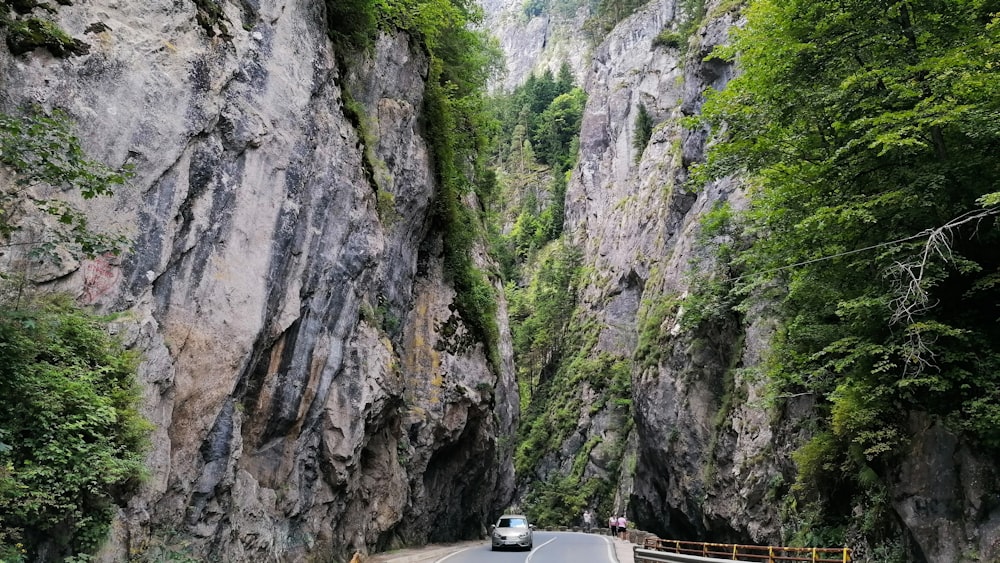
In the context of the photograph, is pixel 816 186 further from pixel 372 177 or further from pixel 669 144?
pixel 669 144

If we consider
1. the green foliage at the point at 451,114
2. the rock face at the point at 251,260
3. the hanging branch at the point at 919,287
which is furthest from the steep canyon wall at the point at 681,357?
the rock face at the point at 251,260

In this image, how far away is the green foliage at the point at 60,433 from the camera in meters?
6.96

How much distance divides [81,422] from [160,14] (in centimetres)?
760

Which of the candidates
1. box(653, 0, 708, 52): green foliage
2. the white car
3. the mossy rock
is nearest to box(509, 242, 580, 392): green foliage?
box(653, 0, 708, 52): green foliage

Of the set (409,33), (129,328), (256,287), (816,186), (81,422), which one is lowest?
(81,422)

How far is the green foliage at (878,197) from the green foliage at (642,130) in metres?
38.2

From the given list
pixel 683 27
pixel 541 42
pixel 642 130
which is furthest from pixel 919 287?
pixel 541 42

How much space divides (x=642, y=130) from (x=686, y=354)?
2954 cm

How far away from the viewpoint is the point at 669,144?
1812 inches

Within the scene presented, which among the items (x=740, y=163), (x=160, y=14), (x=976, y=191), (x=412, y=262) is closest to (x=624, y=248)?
(x=412, y=262)

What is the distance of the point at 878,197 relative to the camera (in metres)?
10.9

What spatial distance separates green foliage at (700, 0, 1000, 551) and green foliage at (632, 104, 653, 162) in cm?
3819

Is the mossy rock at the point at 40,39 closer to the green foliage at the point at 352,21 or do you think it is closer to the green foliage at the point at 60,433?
the green foliage at the point at 60,433

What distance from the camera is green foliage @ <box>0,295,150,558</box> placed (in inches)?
274
